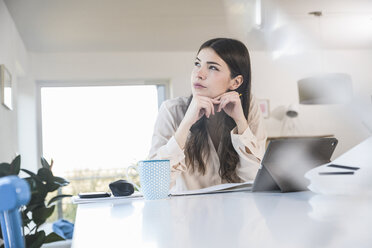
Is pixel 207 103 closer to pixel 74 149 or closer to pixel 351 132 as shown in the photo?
pixel 74 149

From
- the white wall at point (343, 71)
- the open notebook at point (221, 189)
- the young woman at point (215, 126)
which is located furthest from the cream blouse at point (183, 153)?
the white wall at point (343, 71)

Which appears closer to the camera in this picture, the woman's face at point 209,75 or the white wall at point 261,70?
the white wall at point 261,70

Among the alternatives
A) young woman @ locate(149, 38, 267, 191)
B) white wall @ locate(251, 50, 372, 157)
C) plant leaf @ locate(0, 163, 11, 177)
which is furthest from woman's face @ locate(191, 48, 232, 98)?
white wall @ locate(251, 50, 372, 157)

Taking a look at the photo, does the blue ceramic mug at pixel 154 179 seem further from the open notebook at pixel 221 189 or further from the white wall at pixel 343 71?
the white wall at pixel 343 71

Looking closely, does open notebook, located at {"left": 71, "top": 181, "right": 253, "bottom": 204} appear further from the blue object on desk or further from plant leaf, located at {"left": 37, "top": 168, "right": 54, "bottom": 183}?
→ the blue object on desk

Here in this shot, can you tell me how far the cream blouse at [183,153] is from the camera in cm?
97

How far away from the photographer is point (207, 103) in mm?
973

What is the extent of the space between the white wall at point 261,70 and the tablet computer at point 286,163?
2 cm

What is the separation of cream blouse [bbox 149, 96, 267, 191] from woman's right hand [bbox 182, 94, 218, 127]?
39mm

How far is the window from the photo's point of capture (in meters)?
1.10

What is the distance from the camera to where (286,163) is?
2.00ft

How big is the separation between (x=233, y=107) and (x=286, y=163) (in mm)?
413

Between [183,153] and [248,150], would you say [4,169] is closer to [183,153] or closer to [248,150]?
[183,153]

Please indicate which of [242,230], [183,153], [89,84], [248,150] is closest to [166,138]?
[183,153]
